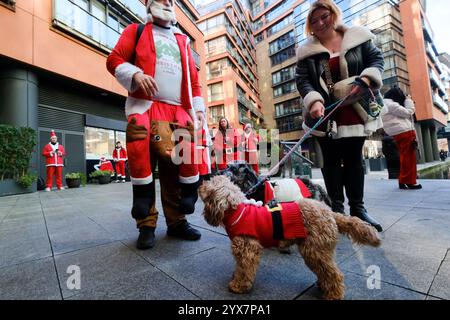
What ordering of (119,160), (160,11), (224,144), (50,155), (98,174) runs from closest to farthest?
(160,11)
(224,144)
(50,155)
(98,174)
(119,160)

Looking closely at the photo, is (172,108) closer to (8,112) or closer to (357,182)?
(357,182)

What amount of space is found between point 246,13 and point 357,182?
56.5 m

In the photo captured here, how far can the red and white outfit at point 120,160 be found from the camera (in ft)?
37.9

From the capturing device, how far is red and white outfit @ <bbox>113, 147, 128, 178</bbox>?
11.6 meters

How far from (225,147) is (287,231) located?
16.8ft

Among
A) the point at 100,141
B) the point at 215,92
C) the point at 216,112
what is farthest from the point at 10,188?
the point at 215,92

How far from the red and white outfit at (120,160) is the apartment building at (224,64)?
22.1 metres

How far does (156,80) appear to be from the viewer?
2.08 m

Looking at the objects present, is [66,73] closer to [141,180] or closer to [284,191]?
[141,180]

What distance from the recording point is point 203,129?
2318 mm

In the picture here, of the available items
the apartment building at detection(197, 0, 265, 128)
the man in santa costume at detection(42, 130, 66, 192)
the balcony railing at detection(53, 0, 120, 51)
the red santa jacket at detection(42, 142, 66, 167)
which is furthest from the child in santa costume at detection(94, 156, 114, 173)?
the apartment building at detection(197, 0, 265, 128)

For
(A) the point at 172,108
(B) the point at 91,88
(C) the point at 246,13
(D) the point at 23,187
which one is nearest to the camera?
(A) the point at 172,108

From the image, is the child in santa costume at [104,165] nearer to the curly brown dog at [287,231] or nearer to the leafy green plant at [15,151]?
the leafy green plant at [15,151]
